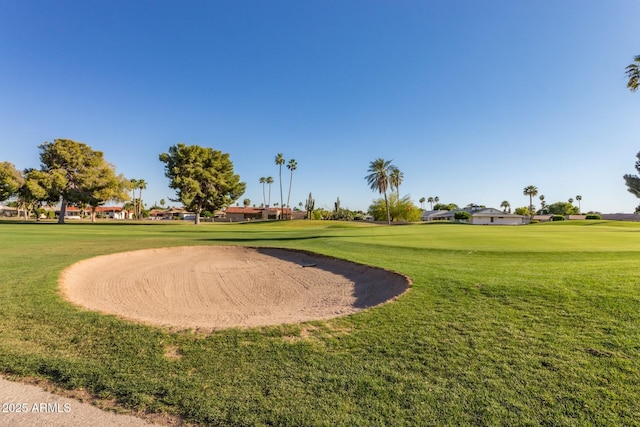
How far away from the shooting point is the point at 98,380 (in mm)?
4156

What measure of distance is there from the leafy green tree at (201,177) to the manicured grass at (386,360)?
51.6 m

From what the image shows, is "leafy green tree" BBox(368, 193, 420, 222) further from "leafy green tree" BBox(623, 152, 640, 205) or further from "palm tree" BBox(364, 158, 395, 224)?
"leafy green tree" BBox(623, 152, 640, 205)

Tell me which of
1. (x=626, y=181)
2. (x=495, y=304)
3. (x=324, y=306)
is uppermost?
(x=626, y=181)

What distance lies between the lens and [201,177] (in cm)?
5862

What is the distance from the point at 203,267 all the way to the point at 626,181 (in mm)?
32031

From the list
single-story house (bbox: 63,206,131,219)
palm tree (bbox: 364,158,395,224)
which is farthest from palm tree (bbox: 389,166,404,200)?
single-story house (bbox: 63,206,131,219)

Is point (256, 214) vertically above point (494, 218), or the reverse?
point (256, 214)

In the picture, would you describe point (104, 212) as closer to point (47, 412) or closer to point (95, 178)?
point (95, 178)

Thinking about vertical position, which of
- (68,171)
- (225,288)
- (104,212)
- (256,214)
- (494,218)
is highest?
(68,171)

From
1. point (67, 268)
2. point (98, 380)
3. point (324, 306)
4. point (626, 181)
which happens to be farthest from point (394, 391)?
point (626, 181)

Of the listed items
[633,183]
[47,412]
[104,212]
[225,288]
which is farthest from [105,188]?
Result: [104,212]

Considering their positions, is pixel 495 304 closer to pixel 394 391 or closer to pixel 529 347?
pixel 529 347

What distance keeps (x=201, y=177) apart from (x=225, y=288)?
5142 cm

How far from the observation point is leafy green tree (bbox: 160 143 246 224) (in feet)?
186
